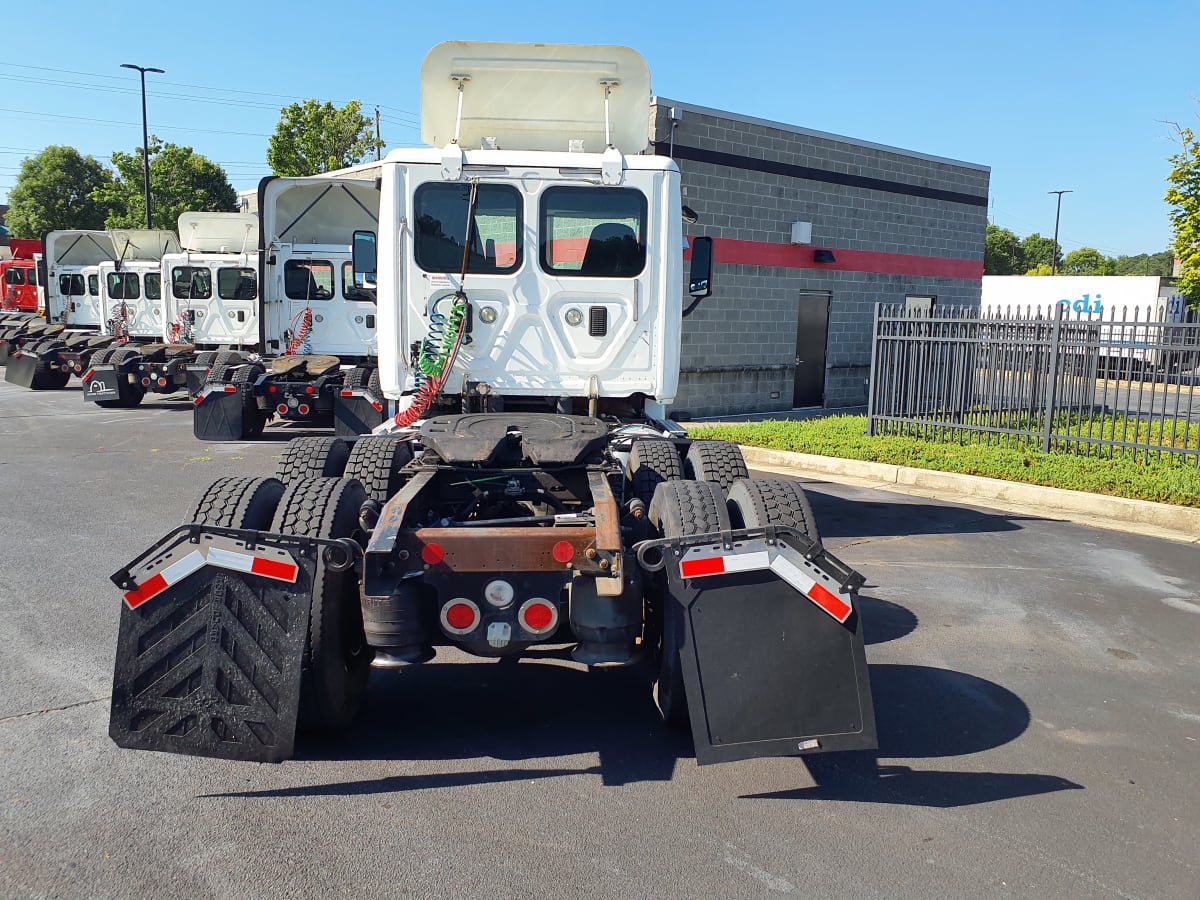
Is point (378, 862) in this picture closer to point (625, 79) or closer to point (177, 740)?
point (177, 740)

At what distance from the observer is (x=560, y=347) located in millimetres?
6824

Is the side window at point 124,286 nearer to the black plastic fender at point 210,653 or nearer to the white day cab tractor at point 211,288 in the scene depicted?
the white day cab tractor at point 211,288

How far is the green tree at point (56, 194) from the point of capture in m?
51.7

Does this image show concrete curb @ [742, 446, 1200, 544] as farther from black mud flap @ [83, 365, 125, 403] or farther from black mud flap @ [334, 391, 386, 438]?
black mud flap @ [83, 365, 125, 403]

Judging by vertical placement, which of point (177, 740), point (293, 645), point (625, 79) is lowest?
point (177, 740)

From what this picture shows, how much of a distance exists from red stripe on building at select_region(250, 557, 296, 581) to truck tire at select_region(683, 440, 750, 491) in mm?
2540

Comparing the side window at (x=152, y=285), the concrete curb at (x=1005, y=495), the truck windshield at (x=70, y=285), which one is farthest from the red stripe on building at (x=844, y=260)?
the truck windshield at (x=70, y=285)

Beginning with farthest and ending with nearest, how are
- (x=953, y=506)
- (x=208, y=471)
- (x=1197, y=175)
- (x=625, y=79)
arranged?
(x=1197, y=175)
(x=208, y=471)
(x=953, y=506)
(x=625, y=79)

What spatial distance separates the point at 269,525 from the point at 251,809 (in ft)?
3.84

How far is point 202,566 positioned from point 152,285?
21189mm

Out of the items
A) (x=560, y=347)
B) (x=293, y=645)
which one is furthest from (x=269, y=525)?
(x=560, y=347)

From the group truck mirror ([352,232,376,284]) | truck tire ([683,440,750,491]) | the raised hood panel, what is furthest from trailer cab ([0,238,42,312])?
truck tire ([683,440,750,491])

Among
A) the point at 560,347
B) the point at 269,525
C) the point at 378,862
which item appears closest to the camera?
the point at 378,862

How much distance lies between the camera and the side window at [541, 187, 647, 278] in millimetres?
6637
